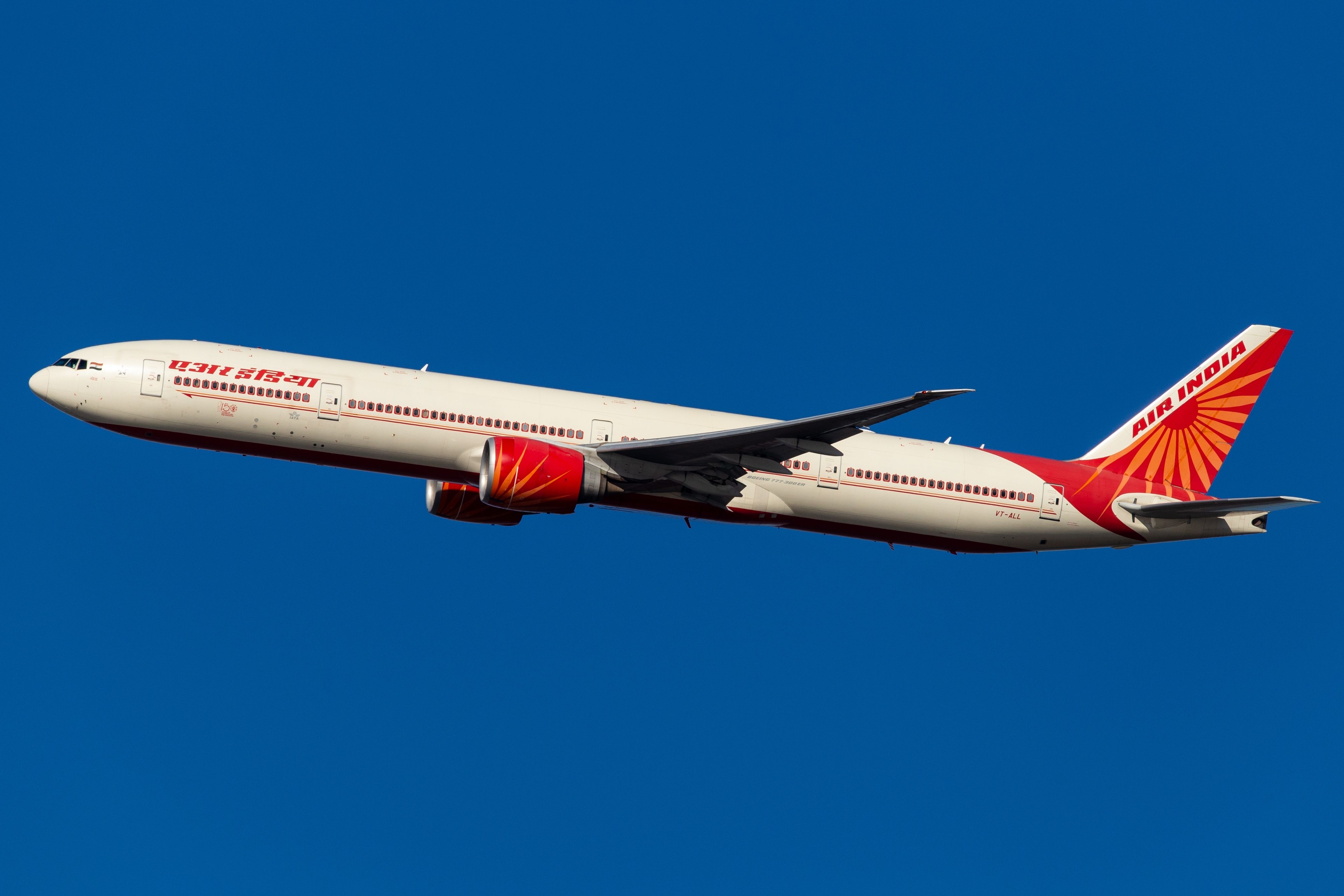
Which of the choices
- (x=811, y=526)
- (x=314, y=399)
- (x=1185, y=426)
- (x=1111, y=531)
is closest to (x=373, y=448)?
(x=314, y=399)

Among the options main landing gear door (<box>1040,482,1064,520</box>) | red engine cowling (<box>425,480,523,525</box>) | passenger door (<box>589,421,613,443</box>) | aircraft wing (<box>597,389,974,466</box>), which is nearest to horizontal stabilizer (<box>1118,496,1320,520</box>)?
main landing gear door (<box>1040,482,1064,520</box>)

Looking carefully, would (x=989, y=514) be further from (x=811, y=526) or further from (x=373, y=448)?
(x=373, y=448)

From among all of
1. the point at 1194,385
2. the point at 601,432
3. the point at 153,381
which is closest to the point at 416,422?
the point at 601,432

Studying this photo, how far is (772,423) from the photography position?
43438 millimetres

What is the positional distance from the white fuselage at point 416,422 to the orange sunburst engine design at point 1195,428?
20.2 feet

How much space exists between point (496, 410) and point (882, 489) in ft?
39.0

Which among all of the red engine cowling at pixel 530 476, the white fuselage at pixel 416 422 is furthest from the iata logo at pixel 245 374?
the red engine cowling at pixel 530 476

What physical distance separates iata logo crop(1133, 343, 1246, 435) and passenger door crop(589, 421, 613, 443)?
18126mm

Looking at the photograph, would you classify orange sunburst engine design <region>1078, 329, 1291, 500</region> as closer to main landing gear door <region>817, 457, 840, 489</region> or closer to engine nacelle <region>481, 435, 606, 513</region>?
main landing gear door <region>817, 457, 840, 489</region>

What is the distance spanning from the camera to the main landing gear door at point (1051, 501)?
48.4 meters

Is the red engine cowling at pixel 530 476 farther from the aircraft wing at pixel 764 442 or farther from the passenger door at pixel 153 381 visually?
the passenger door at pixel 153 381

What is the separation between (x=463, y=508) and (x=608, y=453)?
7.81 meters

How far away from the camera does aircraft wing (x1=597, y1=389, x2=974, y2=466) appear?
41094mm

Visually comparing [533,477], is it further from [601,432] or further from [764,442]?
[764,442]
